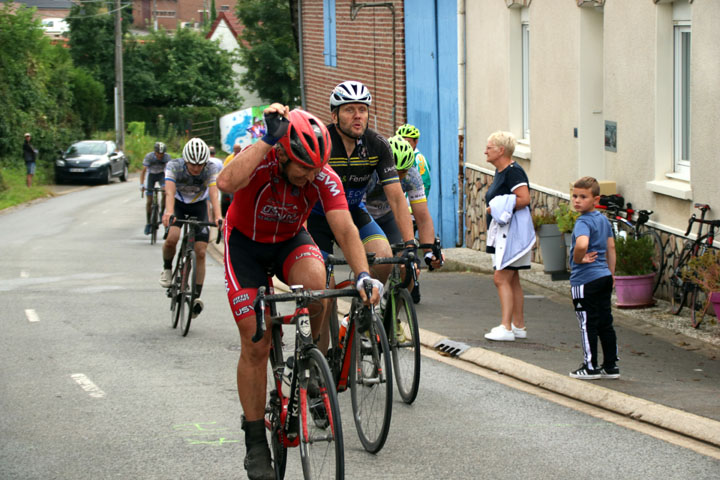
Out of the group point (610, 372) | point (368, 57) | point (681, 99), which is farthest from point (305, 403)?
point (368, 57)

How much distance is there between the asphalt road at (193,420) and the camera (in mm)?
5980

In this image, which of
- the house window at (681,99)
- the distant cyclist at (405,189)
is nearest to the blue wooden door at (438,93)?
the house window at (681,99)

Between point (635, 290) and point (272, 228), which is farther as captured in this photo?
point (635, 290)

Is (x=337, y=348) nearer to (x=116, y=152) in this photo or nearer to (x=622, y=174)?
(x=622, y=174)

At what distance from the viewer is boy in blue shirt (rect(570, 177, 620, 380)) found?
305 inches

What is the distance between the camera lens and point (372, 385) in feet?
20.4

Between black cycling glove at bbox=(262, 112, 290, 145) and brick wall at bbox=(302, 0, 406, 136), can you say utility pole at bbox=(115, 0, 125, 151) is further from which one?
black cycling glove at bbox=(262, 112, 290, 145)

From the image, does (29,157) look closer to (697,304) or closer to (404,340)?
(697,304)

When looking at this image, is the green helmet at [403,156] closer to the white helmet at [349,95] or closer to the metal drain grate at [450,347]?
the white helmet at [349,95]

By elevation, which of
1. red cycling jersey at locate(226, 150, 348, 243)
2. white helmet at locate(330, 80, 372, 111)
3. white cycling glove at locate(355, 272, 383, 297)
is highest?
white helmet at locate(330, 80, 372, 111)

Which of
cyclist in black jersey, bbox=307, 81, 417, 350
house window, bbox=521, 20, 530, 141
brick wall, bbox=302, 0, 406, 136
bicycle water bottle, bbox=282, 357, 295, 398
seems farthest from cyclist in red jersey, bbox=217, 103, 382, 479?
brick wall, bbox=302, 0, 406, 136

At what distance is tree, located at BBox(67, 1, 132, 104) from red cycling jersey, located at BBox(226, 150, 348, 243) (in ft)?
210

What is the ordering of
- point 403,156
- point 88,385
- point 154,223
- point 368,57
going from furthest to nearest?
point 368,57, point 154,223, point 403,156, point 88,385

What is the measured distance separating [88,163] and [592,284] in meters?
37.4
